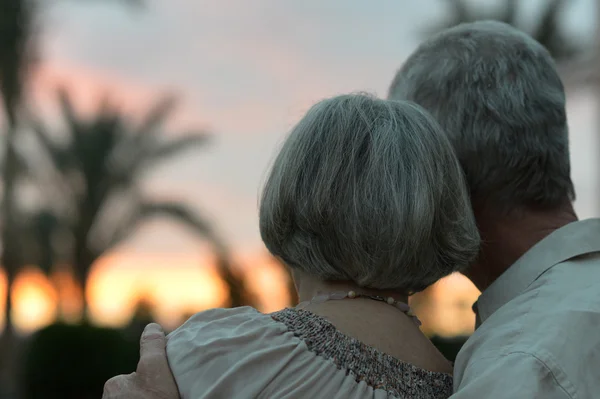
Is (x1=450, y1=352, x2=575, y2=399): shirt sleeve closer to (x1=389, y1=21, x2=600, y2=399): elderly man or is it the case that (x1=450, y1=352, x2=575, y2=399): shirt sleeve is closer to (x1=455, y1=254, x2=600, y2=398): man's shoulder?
(x1=455, y1=254, x2=600, y2=398): man's shoulder

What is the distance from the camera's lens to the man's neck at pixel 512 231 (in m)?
2.23

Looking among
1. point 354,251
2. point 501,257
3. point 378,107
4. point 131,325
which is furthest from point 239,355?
point 131,325

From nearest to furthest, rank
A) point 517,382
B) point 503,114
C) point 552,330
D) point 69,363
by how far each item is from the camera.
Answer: point 517,382
point 552,330
point 503,114
point 69,363

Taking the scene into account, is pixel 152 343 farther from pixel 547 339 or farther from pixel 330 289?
pixel 547 339

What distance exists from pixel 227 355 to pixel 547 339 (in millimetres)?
631

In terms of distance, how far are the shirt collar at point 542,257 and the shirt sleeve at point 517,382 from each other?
0.41 meters

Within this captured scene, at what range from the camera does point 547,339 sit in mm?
1662

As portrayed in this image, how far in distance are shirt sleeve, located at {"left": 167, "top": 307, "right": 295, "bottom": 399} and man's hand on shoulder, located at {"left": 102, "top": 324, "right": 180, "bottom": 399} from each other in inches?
0.6

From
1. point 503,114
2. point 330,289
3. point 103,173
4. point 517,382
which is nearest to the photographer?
point 517,382

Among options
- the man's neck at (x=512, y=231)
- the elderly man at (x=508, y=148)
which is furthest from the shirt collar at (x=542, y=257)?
the man's neck at (x=512, y=231)

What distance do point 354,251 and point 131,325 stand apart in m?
15.5

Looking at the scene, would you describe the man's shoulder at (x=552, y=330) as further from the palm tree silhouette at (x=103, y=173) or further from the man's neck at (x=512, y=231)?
the palm tree silhouette at (x=103, y=173)

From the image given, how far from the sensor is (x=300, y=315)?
1.73 m

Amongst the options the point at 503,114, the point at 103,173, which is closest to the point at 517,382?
the point at 503,114
